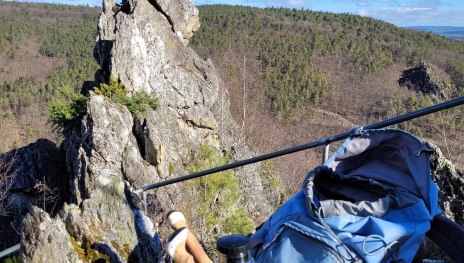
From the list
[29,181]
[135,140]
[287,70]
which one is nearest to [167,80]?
[135,140]

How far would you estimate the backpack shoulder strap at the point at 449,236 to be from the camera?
96.4 inches

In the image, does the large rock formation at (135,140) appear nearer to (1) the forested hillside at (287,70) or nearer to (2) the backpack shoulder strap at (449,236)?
(2) the backpack shoulder strap at (449,236)

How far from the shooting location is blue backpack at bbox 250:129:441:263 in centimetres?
210

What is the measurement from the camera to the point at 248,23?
210 feet

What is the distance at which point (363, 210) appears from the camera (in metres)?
2.25

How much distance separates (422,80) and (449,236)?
158 ft

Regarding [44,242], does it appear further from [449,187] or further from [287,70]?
[287,70]

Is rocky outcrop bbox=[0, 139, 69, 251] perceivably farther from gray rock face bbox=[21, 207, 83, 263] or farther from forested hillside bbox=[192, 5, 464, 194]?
forested hillside bbox=[192, 5, 464, 194]

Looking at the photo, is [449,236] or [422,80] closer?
[449,236]

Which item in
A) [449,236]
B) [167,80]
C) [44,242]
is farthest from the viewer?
[167,80]

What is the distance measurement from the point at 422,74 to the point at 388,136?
48744mm

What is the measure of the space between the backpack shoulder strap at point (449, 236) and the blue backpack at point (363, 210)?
101mm

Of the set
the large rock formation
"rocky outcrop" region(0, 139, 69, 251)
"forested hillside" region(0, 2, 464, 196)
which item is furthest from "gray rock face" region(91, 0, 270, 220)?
"forested hillside" region(0, 2, 464, 196)

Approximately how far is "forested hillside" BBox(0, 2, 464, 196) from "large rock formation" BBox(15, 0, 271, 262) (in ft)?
14.0
